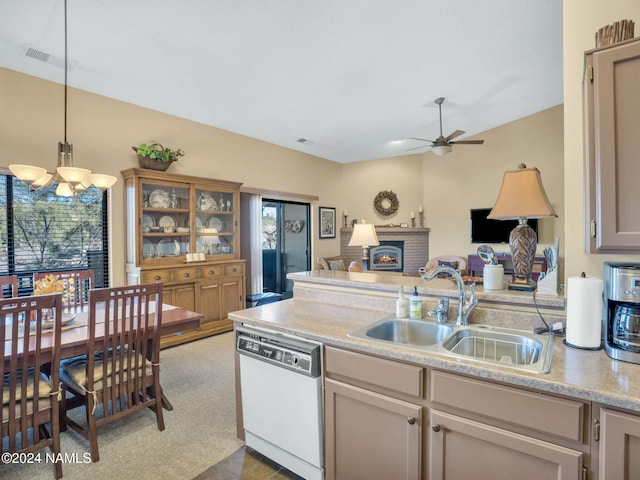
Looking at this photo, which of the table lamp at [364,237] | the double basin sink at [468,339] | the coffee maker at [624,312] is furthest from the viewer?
the table lamp at [364,237]

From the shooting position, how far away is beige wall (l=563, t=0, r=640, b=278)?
62.7 inches

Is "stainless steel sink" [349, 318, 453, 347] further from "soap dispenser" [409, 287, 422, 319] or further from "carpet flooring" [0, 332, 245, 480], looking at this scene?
"carpet flooring" [0, 332, 245, 480]

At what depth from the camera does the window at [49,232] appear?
10.7ft

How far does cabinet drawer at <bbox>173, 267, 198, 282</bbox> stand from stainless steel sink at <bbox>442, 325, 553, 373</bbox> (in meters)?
3.35

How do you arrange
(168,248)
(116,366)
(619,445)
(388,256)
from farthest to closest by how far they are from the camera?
(388,256) → (168,248) → (116,366) → (619,445)

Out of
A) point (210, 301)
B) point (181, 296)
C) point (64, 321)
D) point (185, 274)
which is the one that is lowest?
point (210, 301)

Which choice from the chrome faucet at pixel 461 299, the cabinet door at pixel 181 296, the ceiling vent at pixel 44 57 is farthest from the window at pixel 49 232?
the chrome faucet at pixel 461 299

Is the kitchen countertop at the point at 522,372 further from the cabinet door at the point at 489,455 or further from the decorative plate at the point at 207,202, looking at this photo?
the decorative plate at the point at 207,202

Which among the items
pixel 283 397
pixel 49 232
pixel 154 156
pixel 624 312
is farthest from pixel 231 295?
pixel 624 312

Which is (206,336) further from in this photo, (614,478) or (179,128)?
(614,478)

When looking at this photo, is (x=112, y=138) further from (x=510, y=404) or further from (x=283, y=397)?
(x=510, y=404)

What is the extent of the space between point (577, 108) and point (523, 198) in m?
0.49

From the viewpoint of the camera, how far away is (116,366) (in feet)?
7.23

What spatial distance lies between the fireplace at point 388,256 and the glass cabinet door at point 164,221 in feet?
13.7
